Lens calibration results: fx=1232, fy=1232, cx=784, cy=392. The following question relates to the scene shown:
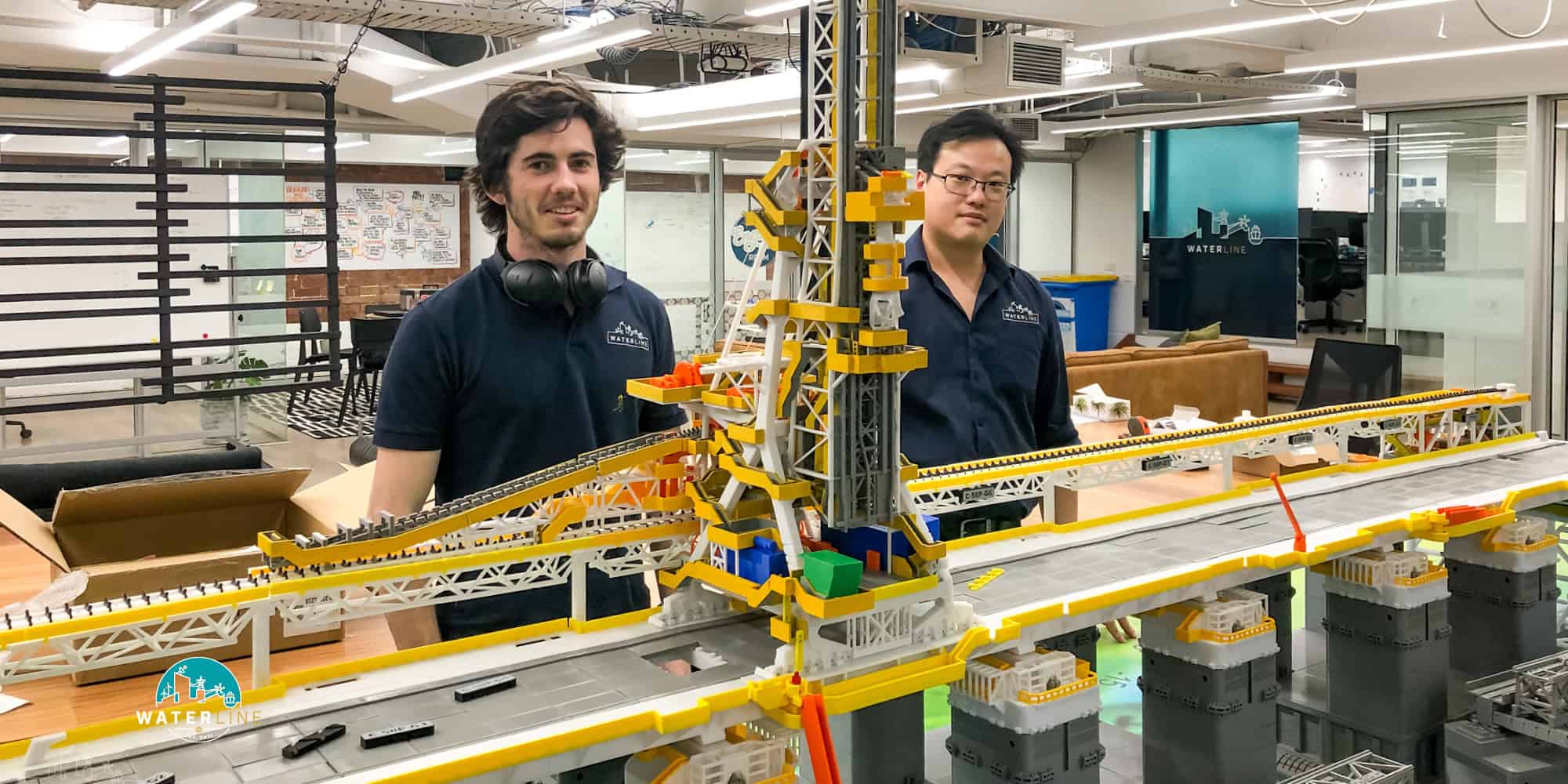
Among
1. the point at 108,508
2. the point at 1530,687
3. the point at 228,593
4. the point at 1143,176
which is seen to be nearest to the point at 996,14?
the point at 1530,687

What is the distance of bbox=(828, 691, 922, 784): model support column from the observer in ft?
9.57

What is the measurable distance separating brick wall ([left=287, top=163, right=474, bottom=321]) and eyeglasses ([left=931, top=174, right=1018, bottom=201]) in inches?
537

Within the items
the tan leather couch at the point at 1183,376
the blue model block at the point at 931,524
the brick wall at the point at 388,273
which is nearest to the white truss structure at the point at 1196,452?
the blue model block at the point at 931,524

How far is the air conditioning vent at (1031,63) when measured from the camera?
29.9ft

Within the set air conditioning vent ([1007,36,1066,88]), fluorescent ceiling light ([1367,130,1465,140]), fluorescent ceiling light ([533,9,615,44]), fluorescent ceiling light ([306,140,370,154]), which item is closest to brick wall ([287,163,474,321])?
fluorescent ceiling light ([306,140,370,154])

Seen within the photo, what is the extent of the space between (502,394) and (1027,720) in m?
1.40

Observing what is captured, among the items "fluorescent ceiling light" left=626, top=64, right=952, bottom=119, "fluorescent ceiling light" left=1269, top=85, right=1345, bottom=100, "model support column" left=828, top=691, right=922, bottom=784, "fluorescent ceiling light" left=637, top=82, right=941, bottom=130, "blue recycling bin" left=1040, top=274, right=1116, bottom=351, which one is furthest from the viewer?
"blue recycling bin" left=1040, top=274, right=1116, bottom=351

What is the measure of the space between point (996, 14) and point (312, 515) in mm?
5281

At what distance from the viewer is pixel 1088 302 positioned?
17.8 meters

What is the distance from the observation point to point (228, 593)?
7.51ft

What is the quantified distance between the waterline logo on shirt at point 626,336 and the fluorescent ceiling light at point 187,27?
394cm

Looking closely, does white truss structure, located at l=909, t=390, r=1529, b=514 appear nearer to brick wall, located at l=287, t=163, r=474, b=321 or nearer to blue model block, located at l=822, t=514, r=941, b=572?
blue model block, located at l=822, t=514, r=941, b=572

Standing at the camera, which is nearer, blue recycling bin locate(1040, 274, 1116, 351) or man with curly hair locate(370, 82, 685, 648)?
man with curly hair locate(370, 82, 685, 648)

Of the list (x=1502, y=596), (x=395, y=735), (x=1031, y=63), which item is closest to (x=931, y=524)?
(x=395, y=735)
